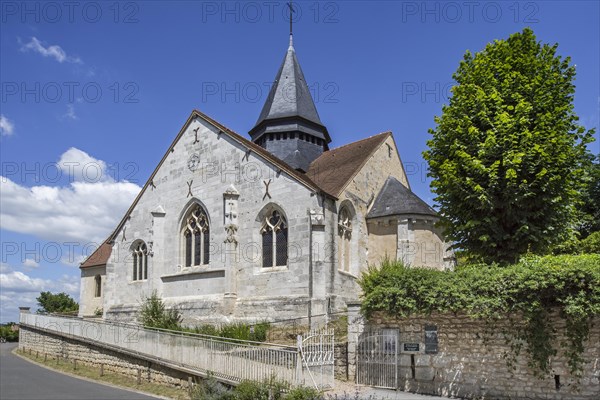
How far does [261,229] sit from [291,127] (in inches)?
327

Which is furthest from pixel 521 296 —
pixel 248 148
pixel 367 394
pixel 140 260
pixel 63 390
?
pixel 140 260

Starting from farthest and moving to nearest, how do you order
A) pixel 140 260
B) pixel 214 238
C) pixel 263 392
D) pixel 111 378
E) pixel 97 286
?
1. pixel 97 286
2. pixel 140 260
3. pixel 214 238
4. pixel 111 378
5. pixel 263 392

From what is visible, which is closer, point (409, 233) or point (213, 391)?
point (213, 391)

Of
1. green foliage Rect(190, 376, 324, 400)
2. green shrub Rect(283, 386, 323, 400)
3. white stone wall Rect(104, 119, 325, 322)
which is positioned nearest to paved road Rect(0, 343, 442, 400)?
green shrub Rect(283, 386, 323, 400)

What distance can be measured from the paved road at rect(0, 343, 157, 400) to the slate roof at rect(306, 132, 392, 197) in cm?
1076

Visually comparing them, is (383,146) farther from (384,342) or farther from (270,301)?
(384,342)

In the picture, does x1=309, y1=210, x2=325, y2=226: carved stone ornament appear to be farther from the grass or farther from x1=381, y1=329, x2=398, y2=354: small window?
the grass

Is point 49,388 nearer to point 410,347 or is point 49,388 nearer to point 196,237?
point 196,237

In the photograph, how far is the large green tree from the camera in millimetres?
14734

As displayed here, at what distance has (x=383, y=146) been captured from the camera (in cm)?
2480

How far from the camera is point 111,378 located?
1788cm

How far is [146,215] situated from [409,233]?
13.3m

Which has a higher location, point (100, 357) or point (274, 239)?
point (274, 239)

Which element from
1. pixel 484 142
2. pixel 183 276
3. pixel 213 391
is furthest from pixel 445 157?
pixel 183 276
